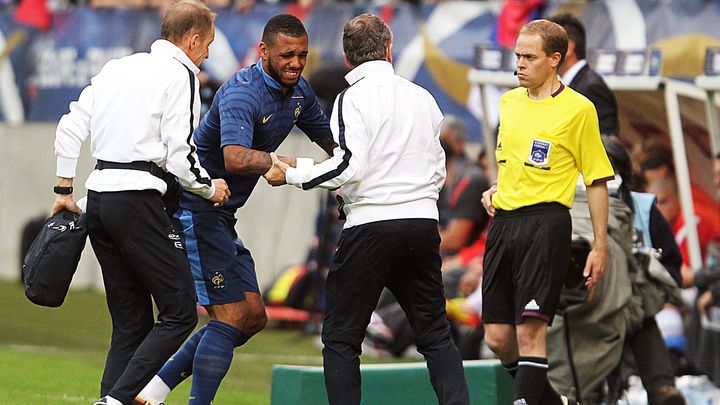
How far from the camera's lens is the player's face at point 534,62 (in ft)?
25.3

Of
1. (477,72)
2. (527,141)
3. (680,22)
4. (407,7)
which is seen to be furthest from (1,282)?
(527,141)

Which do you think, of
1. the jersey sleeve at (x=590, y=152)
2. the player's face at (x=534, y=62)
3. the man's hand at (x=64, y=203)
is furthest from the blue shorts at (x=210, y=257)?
the jersey sleeve at (x=590, y=152)

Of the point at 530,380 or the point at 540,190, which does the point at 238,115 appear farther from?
the point at 530,380

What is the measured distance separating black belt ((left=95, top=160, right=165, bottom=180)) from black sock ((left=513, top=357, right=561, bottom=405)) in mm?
2116

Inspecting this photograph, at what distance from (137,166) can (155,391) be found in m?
1.26

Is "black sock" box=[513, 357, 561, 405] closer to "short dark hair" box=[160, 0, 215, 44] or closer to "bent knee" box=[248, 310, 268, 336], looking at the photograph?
"bent knee" box=[248, 310, 268, 336]

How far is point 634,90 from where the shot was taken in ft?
40.2

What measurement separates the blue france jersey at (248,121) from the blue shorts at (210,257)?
73 millimetres

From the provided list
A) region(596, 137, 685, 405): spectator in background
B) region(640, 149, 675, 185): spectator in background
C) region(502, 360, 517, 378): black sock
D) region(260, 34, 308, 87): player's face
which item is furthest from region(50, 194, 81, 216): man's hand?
region(640, 149, 675, 185): spectator in background

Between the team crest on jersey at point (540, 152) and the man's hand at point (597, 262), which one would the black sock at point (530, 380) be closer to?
the man's hand at point (597, 262)

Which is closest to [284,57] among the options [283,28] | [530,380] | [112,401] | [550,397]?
[283,28]

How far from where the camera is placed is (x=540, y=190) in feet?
25.1

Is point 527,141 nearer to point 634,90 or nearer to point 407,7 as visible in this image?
point 634,90

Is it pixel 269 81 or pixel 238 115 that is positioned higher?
pixel 269 81
